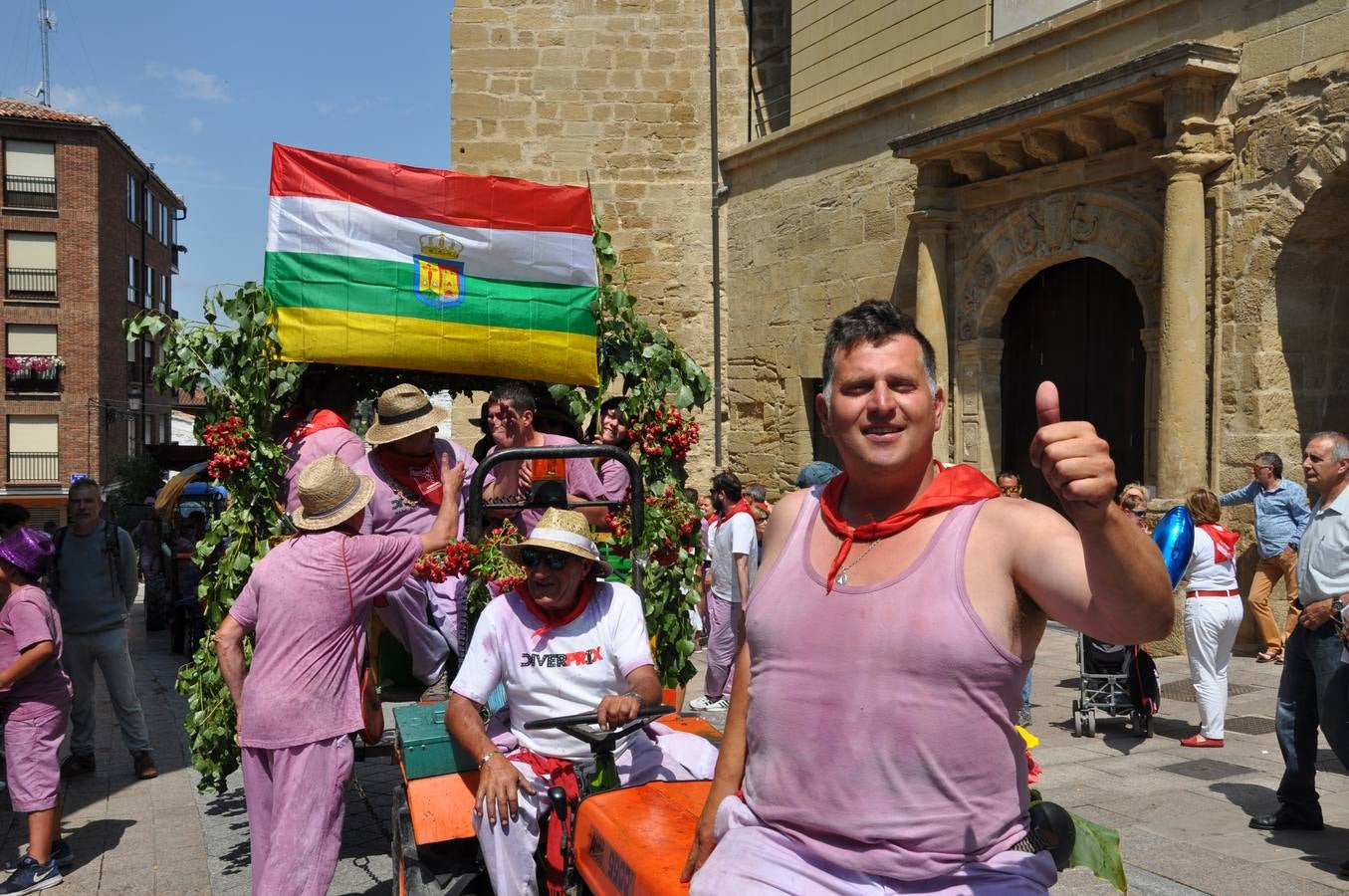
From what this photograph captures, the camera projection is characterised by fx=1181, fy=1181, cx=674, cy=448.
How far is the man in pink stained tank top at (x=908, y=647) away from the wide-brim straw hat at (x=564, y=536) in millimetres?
1666

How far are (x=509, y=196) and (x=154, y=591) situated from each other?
1283 centimetres

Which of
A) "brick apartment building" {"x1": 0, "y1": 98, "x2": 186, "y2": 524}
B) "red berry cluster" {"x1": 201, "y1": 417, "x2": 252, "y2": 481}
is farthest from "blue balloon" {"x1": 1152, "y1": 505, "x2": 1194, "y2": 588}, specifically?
"brick apartment building" {"x1": 0, "y1": 98, "x2": 186, "y2": 524}

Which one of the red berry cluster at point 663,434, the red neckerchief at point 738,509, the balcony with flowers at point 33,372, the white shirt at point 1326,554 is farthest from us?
the balcony with flowers at point 33,372

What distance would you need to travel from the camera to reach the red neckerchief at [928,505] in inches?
91.7

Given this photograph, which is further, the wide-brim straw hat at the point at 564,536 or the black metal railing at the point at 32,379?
the black metal railing at the point at 32,379

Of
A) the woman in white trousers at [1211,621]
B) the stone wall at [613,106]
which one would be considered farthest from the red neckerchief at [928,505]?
the stone wall at [613,106]

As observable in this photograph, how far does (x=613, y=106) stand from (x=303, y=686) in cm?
1467

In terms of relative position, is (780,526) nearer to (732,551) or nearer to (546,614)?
(546,614)

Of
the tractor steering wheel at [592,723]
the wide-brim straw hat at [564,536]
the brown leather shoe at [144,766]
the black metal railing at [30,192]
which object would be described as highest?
the black metal railing at [30,192]

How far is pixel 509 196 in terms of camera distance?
6.12 m

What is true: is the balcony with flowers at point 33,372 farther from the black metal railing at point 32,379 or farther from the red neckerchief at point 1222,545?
the red neckerchief at point 1222,545

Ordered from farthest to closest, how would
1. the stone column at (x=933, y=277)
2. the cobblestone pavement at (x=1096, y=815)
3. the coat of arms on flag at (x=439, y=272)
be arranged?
the stone column at (x=933, y=277) < the coat of arms on flag at (x=439, y=272) < the cobblestone pavement at (x=1096, y=815)

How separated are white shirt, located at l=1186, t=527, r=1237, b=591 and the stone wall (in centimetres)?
1064

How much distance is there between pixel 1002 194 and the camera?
1263 cm
